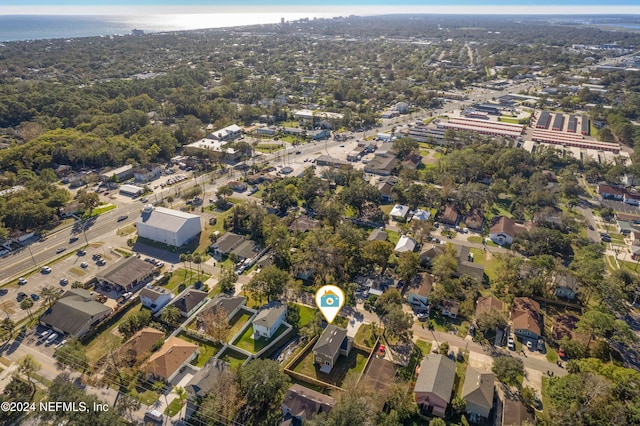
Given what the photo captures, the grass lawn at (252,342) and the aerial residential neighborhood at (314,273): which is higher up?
the aerial residential neighborhood at (314,273)

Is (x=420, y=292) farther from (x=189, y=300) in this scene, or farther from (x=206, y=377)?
(x=189, y=300)

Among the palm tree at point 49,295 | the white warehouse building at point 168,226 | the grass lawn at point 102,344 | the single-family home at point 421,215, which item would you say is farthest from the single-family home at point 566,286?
the palm tree at point 49,295

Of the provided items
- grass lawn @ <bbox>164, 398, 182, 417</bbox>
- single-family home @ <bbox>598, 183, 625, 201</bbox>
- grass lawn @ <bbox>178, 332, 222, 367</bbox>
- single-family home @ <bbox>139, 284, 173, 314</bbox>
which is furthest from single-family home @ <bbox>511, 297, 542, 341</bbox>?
single-family home @ <bbox>598, 183, 625, 201</bbox>

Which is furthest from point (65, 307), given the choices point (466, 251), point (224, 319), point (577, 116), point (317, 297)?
point (577, 116)

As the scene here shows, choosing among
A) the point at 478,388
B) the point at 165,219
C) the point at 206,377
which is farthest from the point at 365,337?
the point at 165,219

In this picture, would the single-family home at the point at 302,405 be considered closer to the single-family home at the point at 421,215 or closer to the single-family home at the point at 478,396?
the single-family home at the point at 478,396

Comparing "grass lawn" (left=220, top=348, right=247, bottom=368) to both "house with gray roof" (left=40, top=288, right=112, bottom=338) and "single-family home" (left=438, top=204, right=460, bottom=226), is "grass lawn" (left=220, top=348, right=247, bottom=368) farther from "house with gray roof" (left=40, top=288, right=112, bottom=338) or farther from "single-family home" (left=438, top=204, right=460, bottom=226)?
"single-family home" (left=438, top=204, right=460, bottom=226)
